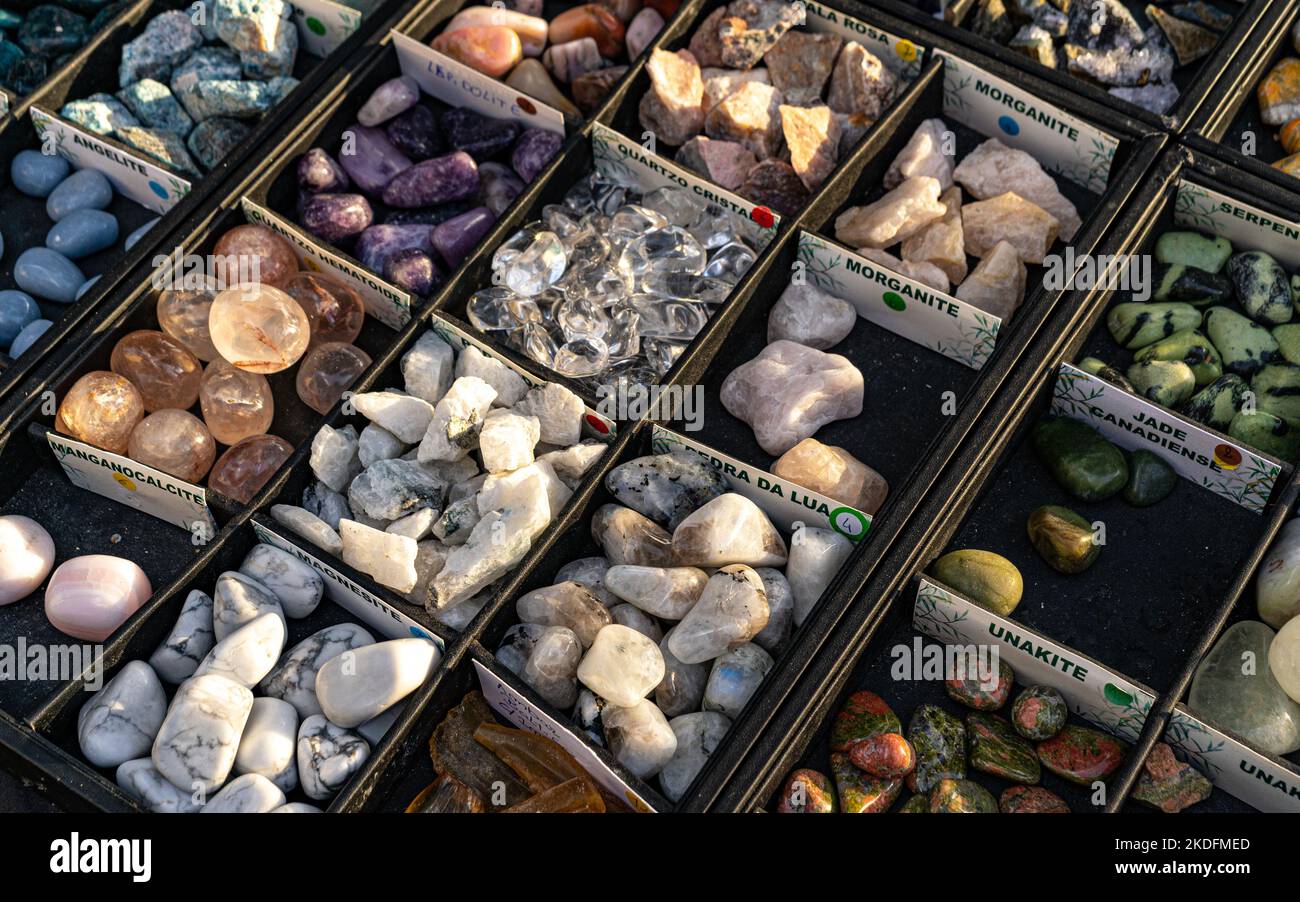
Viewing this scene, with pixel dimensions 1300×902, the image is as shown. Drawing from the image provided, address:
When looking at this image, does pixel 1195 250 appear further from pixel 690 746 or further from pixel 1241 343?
pixel 690 746

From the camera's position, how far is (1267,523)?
60.1 inches

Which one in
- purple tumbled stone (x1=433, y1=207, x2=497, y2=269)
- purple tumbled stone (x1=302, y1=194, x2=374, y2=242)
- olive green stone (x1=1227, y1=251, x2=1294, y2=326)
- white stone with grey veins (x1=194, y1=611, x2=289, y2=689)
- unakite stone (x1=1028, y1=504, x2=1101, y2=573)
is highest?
olive green stone (x1=1227, y1=251, x2=1294, y2=326)

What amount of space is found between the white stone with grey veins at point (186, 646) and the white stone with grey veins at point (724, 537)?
56 cm

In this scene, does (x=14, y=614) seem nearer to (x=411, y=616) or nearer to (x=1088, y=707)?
(x=411, y=616)

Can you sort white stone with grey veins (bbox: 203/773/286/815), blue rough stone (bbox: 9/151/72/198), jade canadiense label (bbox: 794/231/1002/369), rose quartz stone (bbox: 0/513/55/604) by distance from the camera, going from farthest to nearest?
blue rough stone (bbox: 9/151/72/198) < jade canadiense label (bbox: 794/231/1002/369) < rose quartz stone (bbox: 0/513/55/604) < white stone with grey veins (bbox: 203/773/286/815)

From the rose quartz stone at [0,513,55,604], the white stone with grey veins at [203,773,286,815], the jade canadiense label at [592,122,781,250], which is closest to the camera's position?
the white stone with grey veins at [203,773,286,815]

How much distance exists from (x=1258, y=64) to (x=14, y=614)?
1.90 metres

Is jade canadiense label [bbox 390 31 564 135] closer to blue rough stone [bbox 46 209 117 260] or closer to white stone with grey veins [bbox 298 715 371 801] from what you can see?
blue rough stone [bbox 46 209 117 260]

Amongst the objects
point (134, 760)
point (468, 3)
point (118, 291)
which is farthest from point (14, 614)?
point (468, 3)

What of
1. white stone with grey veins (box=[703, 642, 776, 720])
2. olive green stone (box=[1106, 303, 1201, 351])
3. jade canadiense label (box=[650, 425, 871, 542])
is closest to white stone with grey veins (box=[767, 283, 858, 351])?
jade canadiense label (box=[650, 425, 871, 542])

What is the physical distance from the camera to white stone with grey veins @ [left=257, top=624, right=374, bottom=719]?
4.88 feet

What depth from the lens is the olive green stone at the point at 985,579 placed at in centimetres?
154

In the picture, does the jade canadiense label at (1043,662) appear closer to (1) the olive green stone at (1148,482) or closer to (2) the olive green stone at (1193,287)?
(1) the olive green stone at (1148,482)

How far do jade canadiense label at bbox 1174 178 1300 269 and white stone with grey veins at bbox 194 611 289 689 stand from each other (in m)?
1.36
